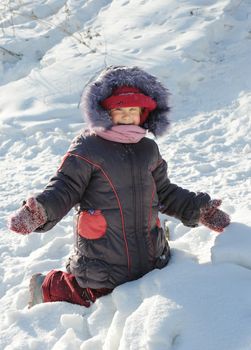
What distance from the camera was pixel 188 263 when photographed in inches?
104

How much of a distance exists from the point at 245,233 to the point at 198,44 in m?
3.99

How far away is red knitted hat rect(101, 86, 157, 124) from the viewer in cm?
261

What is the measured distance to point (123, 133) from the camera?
265cm

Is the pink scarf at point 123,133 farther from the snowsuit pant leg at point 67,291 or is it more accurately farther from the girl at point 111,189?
the snowsuit pant leg at point 67,291

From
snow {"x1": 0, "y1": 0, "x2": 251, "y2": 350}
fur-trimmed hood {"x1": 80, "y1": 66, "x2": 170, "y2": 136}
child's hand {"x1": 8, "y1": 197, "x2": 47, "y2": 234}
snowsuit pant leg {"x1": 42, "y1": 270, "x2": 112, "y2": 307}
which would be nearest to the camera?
snow {"x1": 0, "y1": 0, "x2": 251, "y2": 350}

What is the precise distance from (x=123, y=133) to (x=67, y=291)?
859 mm

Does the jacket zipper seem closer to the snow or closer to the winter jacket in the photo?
the winter jacket

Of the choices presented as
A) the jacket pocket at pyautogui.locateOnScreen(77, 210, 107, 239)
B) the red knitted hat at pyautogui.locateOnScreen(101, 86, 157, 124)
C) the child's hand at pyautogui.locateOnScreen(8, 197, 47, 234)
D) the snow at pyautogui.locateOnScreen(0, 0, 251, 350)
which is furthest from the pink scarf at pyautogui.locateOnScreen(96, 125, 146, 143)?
the snow at pyautogui.locateOnScreen(0, 0, 251, 350)

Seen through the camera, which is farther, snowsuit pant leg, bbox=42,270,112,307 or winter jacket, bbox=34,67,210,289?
snowsuit pant leg, bbox=42,270,112,307

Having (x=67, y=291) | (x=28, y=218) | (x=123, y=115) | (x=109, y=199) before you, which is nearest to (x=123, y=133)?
(x=123, y=115)

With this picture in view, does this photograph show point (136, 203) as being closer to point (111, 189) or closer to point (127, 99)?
point (111, 189)

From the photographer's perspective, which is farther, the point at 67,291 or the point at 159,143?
the point at 159,143

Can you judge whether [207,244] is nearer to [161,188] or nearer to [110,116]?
[161,188]

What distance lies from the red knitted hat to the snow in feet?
2.64
